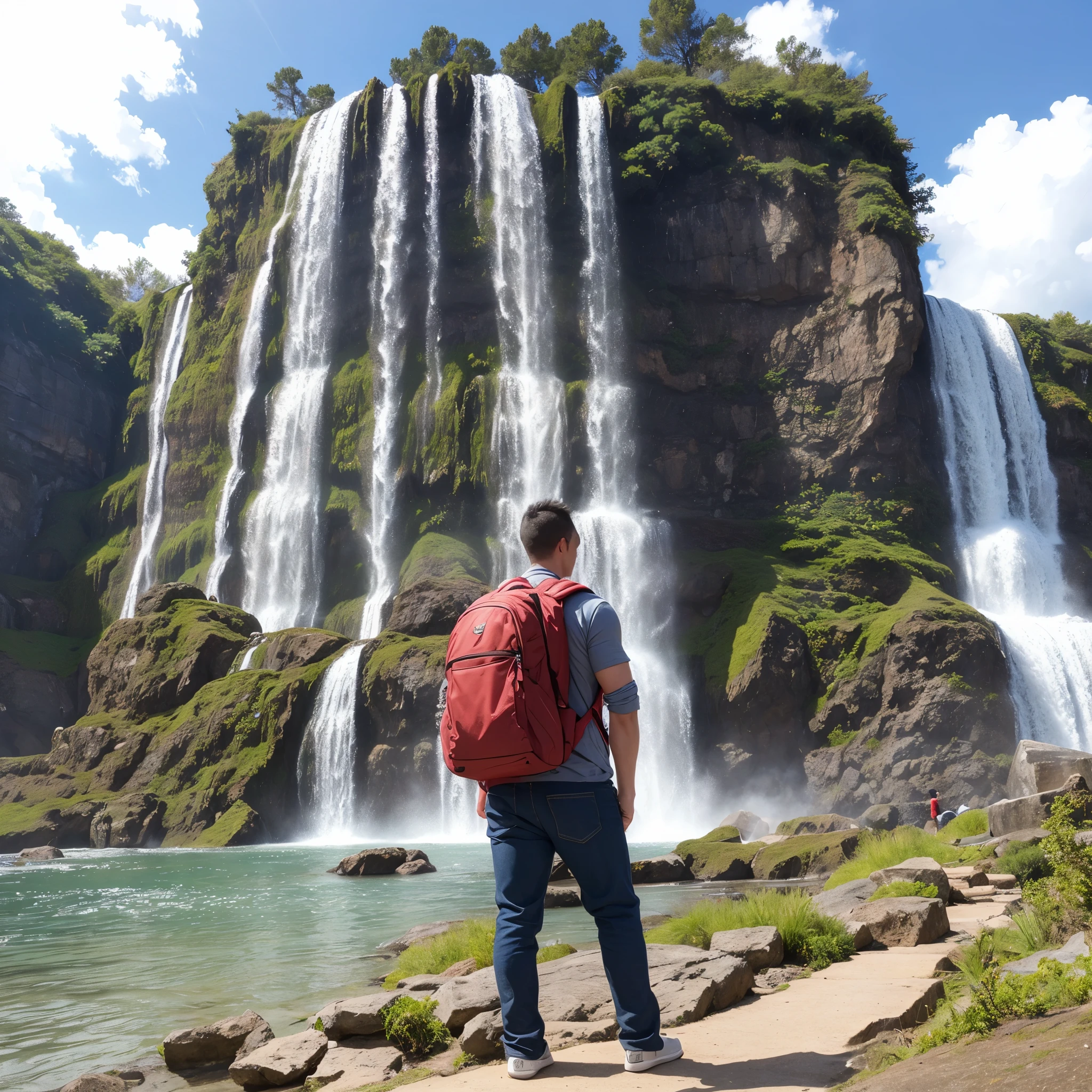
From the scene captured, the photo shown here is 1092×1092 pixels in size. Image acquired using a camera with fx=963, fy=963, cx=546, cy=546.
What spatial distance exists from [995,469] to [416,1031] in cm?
4275

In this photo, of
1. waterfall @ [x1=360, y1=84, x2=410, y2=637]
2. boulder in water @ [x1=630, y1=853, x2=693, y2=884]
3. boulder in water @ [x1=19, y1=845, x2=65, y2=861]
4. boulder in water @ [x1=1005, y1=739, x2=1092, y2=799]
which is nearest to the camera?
boulder in water @ [x1=1005, y1=739, x2=1092, y2=799]

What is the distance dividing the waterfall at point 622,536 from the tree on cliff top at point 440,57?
13.3 m

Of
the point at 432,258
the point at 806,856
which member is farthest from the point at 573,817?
the point at 432,258

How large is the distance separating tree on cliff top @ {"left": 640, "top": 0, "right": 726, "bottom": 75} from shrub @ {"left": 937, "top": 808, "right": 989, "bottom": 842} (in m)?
55.2

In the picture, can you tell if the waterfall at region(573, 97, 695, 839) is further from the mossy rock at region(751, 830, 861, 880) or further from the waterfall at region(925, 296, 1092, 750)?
the mossy rock at region(751, 830, 861, 880)

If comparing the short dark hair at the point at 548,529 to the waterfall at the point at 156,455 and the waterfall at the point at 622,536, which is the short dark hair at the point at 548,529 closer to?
the waterfall at the point at 622,536

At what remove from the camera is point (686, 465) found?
145ft

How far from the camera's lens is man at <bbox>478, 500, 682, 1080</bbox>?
143 inches

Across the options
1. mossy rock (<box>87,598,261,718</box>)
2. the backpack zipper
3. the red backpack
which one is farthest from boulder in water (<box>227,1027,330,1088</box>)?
mossy rock (<box>87,598,261,718</box>)

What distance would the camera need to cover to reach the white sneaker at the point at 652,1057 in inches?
141

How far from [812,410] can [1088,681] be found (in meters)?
17.6

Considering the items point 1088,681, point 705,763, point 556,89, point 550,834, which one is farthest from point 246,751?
point 556,89

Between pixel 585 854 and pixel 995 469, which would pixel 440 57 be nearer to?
pixel 995 469

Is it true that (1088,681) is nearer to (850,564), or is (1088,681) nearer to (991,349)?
(850,564)
